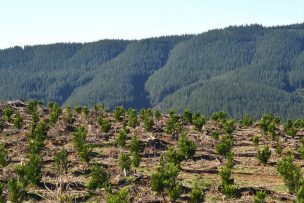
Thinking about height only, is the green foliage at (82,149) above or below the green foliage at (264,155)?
above

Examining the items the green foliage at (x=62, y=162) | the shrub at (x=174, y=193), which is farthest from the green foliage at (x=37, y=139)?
the shrub at (x=174, y=193)

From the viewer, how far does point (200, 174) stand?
27.0 meters

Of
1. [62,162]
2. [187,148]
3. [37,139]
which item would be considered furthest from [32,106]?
[62,162]

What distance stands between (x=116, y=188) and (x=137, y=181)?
140cm

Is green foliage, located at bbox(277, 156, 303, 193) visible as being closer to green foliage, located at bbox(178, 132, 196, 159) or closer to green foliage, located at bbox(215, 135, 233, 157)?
green foliage, located at bbox(215, 135, 233, 157)

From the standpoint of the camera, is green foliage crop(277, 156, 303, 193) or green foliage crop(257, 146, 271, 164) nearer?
green foliage crop(277, 156, 303, 193)

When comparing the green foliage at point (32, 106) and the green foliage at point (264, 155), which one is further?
the green foliage at point (32, 106)

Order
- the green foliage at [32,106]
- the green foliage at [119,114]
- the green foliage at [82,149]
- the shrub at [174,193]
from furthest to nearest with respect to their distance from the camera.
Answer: the green foliage at [119,114], the green foliage at [32,106], the green foliage at [82,149], the shrub at [174,193]

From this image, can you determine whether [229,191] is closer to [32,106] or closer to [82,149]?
[82,149]

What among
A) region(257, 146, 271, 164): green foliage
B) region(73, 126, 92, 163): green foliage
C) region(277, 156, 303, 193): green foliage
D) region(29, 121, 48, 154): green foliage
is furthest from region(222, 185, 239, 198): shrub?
region(29, 121, 48, 154): green foliage

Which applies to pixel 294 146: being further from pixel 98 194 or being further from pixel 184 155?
pixel 98 194

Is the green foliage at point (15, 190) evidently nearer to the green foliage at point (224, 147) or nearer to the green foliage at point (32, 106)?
the green foliage at point (224, 147)

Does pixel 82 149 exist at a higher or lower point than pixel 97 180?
higher

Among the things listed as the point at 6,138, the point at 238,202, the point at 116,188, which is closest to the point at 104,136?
the point at 6,138
